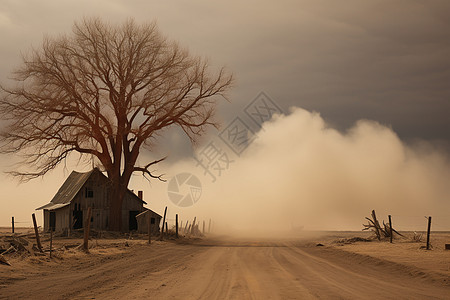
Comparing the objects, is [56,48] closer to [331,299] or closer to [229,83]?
[229,83]

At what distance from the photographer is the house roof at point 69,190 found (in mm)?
48094

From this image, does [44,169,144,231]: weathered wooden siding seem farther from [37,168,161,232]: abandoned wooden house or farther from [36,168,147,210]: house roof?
[36,168,147,210]: house roof

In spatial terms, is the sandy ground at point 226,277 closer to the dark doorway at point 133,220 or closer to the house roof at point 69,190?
the house roof at point 69,190

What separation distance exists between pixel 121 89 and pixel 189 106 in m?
6.75

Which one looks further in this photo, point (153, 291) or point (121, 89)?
point (121, 89)

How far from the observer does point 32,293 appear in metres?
13.8

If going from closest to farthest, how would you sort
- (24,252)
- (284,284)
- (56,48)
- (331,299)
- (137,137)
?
(331,299)
(284,284)
(24,252)
(56,48)
(137,137)

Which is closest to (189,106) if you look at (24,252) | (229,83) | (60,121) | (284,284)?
(229,83)

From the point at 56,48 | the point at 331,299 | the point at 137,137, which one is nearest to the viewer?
the point at 331,299

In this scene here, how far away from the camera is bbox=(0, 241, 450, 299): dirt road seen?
1363 cm

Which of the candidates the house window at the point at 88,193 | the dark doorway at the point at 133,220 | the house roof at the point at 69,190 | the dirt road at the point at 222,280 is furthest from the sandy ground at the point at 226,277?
the dark doorway at the point at 133,220

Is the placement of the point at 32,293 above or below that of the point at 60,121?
below

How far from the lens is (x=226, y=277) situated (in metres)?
17.2

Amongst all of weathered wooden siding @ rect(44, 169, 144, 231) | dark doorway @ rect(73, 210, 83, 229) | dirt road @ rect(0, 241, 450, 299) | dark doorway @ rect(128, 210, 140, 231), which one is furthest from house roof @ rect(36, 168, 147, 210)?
dirt road @ rect(0, 241, 450, 299)
